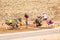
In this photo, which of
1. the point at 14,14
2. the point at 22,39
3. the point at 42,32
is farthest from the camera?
the point at 14,14

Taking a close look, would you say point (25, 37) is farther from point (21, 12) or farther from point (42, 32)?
point (21, 12)

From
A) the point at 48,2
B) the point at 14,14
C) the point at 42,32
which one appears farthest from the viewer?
the point at 48,2

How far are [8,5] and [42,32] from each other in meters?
16.6

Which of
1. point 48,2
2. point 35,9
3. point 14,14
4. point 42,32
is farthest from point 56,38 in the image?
point 48,2

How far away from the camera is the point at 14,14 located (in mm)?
34594

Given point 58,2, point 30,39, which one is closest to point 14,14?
point 58,2

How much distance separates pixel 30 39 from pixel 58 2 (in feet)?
77.0

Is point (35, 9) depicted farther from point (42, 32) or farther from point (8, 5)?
point (42, 32)

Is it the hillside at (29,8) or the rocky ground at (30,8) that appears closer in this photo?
the rocky ground at (30,8)

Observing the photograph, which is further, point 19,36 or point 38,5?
point 38,5

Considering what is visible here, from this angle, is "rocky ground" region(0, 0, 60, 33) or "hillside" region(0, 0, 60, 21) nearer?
"rocky ground" region(0, 0, 60, 33)

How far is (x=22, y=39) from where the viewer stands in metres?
18.3

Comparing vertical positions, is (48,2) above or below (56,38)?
above

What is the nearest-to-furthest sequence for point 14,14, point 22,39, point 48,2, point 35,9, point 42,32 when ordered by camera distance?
point 22,39 → point 42,32 → point 14,14 → point 35,9 → point 48,2
